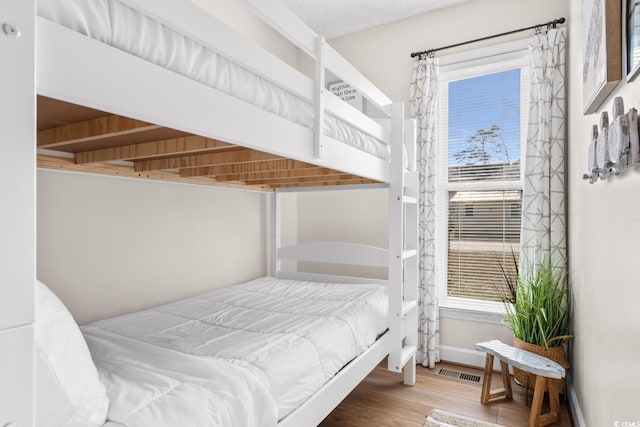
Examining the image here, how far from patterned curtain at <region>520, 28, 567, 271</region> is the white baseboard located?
0.76m

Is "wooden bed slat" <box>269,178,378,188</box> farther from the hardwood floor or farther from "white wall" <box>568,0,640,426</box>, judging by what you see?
the hardwood floor

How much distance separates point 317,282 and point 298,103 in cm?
175

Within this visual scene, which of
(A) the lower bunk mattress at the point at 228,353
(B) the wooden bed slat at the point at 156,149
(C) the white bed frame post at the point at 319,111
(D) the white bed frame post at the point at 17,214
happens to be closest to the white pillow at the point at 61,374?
(A) the lower bunk mattress at the point at 228,353

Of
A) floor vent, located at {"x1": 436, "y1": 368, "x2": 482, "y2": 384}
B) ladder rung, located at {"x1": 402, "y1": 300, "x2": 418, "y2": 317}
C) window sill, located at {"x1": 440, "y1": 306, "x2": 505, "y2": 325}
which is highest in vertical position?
ladder rung, located at {"x1": 402, "y1": 300, "x2": 418, "y2": 317}

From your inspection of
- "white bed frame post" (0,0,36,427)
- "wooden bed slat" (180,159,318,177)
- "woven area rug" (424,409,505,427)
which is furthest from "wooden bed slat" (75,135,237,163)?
"woven area rug" (424,409,505,427)

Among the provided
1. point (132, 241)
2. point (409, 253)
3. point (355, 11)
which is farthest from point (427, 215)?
point (132, 241)

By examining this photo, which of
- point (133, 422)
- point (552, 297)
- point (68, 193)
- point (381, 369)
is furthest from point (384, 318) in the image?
point (68, 193)

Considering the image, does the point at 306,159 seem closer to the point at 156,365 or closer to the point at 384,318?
the point at 156,365

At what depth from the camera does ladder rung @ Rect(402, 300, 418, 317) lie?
2249 mm

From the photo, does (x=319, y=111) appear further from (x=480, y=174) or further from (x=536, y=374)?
(x=480, y=174)

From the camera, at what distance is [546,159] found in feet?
8.00

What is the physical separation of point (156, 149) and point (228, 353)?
80 centimetres

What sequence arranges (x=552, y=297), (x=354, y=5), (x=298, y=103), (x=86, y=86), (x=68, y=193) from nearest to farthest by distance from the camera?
(x=86, y=86)
(x=298, y=103)
(x=68, y=193)
(x=552, y=297)
(x=354, y=5)

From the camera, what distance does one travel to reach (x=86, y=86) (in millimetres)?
669
